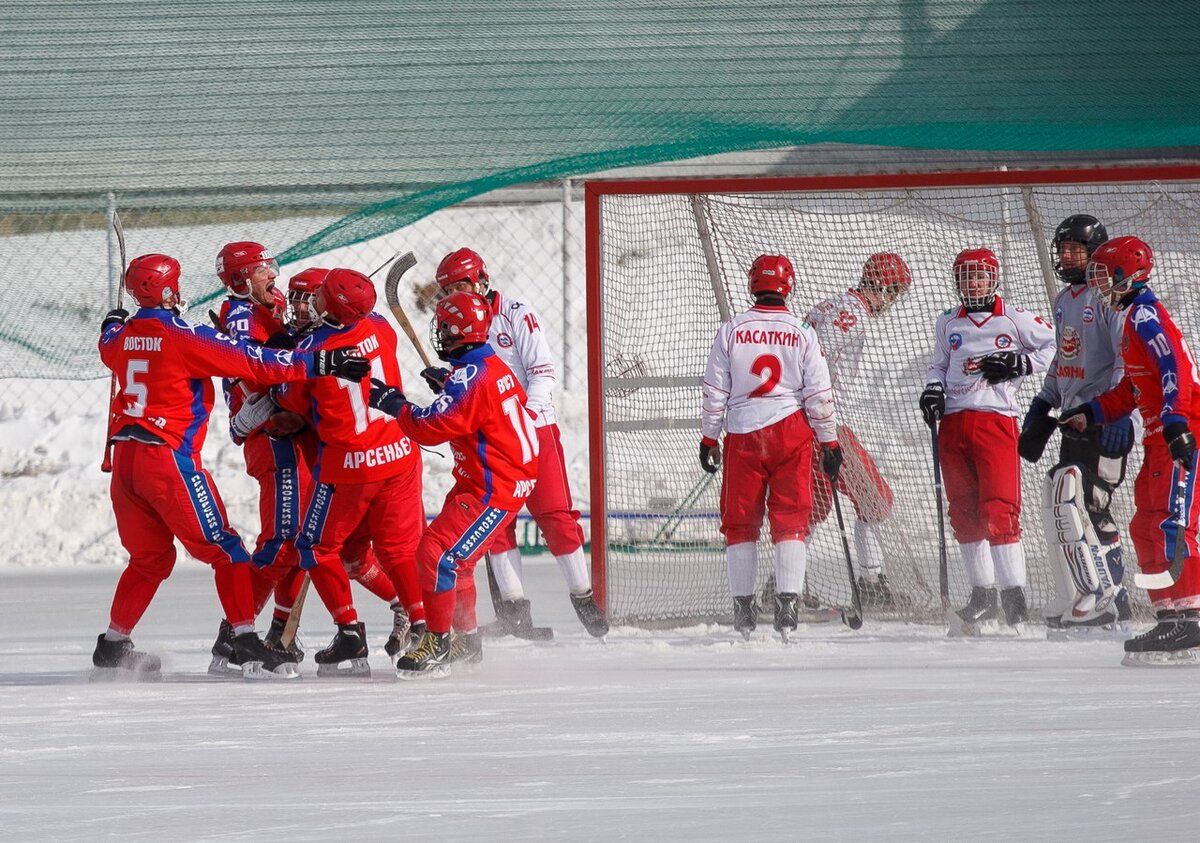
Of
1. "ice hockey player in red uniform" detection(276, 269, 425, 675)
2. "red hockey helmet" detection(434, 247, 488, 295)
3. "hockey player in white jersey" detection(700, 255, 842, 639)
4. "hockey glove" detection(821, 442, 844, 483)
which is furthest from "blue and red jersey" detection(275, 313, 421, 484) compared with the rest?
"hockey glove" detection(821, 442, 844, 483)

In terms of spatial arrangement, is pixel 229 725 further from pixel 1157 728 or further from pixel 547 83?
pixel 547 83

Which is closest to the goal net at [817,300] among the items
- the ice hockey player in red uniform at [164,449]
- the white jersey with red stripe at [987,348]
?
the white jersey with red stripe at [987,348]

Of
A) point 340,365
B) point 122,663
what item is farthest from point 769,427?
point 122,663

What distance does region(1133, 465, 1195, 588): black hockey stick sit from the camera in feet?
16.1

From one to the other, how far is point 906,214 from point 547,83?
6.86 ft

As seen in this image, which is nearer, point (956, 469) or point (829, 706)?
point (829, 706)

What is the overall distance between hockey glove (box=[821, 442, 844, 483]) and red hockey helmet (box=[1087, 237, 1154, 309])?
1.10 m

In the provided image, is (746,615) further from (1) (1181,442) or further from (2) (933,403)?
(1) (1181,442)

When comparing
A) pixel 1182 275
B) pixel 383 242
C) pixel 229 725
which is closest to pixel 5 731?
pixel 229 725

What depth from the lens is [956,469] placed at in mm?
6074

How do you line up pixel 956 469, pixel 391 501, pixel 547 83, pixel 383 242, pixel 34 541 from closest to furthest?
pixel 391 501, pixel 956 469, pixel 547 83, pixel 34 541, pixel 383 242

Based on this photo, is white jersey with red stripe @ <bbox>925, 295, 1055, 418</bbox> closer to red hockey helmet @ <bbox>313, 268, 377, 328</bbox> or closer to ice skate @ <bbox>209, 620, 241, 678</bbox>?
red hockey helmet @ <bbox>313, 268, 377, 328</bbox>

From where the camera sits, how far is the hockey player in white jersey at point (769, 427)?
5.68 meters

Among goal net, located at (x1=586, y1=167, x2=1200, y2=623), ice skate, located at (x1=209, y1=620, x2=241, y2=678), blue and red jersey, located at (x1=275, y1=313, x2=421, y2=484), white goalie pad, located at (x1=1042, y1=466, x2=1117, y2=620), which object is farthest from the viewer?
goal net, located at (x1=586, y1=167, x2=1200, y2=623)
